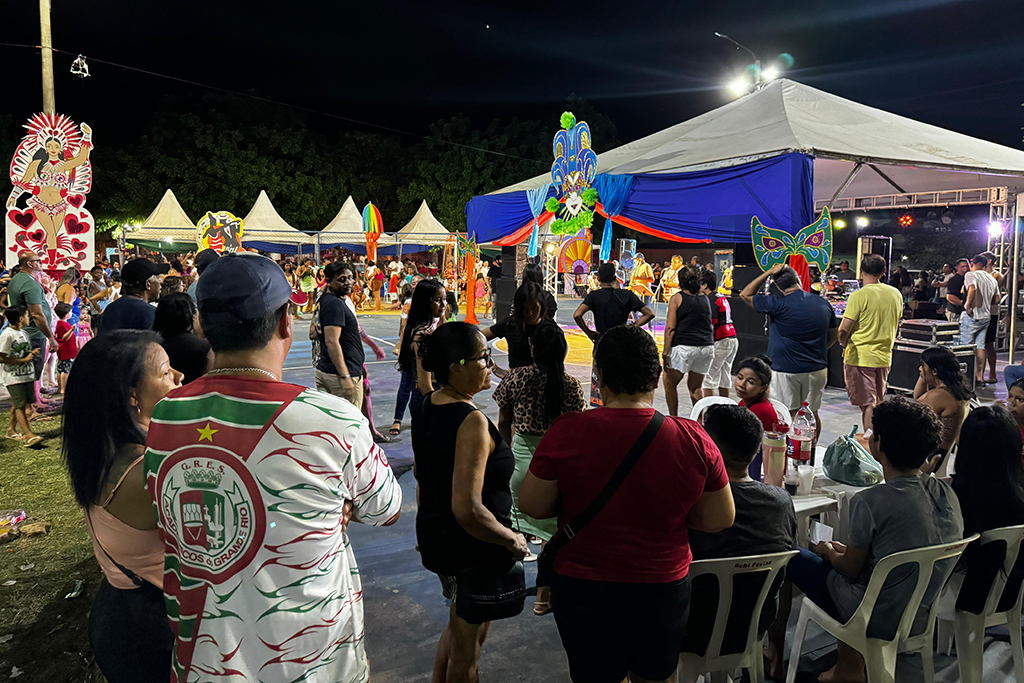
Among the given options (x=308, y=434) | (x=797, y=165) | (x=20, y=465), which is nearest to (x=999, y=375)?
(x=797, y=165)

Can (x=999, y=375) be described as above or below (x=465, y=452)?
below

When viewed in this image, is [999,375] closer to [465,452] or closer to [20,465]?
[465,452]

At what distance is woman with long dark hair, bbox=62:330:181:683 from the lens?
1521 mm

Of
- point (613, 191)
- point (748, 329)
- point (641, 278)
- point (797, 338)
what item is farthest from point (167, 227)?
point (797, 338)

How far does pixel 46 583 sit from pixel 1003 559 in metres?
4.63

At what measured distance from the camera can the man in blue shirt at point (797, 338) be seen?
5.24 m

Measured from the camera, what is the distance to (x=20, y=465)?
17.6 feet

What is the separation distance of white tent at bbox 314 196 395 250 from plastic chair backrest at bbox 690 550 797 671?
2338 cm

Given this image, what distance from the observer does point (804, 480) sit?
9.56ft

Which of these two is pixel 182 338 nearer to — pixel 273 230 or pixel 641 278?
pixel 641 278

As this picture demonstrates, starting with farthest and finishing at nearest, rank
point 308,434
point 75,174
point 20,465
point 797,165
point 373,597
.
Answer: point 75,174 < point 797,165 < point 20,465 < point 373,597 < point 308,434

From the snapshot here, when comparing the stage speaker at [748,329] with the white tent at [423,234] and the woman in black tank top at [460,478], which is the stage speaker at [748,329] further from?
the white tent at [423,234]

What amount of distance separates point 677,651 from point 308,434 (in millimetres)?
1293

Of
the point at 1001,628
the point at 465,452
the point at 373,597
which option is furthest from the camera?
the point at 373,597
